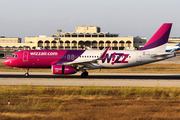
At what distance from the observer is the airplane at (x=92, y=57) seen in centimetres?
3542

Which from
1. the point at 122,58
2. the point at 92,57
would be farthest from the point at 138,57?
the point at 92,57

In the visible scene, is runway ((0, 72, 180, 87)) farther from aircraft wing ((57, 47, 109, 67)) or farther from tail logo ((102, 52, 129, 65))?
Answer: tail logo ((102, 52, 129, 65))

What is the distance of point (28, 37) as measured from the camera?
196250mm

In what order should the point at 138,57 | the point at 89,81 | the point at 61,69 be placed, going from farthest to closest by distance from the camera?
the point at 138,57, the point at 61,69, the point at 89,81

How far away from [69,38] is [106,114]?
16796 cm

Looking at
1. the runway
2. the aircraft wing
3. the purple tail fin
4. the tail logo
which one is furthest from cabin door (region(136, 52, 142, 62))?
the aircraft wing

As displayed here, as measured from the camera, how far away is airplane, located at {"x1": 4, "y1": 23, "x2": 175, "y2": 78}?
35416mm

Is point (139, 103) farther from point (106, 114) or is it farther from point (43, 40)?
point (43, 40)

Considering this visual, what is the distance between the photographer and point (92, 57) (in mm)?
36188

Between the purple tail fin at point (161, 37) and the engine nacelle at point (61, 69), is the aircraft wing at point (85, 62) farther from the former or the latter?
the purple tail fin at point (161, 37)

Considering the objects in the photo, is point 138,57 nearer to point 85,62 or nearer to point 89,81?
point 85,62

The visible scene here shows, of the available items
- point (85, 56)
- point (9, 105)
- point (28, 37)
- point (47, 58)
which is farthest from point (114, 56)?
point (28, 37)

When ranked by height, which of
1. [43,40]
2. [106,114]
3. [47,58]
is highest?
[43,40]

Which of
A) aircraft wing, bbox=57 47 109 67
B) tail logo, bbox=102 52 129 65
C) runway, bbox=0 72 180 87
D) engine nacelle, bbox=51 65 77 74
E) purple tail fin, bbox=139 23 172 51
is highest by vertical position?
purple tail fin, bbox=139 23 172 51
